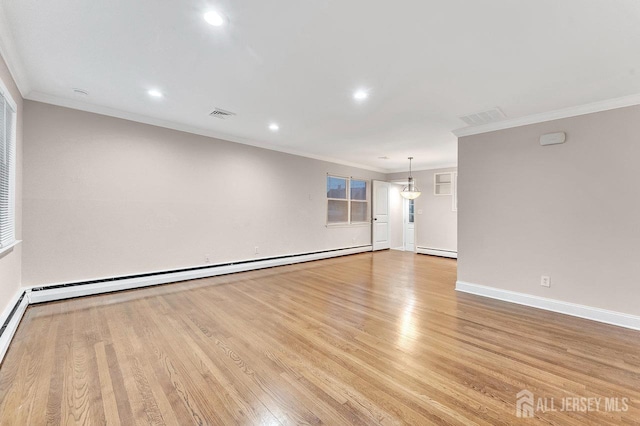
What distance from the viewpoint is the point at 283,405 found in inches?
65.4

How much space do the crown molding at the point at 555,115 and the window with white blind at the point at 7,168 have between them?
544 cm

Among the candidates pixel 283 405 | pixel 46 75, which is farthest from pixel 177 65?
pixel 283 405

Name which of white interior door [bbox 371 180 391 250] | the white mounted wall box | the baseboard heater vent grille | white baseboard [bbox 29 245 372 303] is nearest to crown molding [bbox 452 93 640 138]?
the white mounted wall box

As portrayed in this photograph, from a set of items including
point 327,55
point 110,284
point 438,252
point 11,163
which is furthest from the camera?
point 438,252

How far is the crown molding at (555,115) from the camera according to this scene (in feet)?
9.78

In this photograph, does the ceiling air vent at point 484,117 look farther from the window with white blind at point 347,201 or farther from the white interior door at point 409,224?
the white interior door at point 409,224

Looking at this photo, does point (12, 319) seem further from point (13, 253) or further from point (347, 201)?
point (347, 201)

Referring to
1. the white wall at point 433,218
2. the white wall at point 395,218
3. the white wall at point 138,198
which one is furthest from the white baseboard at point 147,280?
the white wall at point 433,218

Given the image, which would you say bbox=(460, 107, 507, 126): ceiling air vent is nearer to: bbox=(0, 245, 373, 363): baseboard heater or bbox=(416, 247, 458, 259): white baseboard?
bbox=(416, 247, 458, 259): white baseboard

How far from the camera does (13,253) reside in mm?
2861

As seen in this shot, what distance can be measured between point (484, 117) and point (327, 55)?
2.62 meters

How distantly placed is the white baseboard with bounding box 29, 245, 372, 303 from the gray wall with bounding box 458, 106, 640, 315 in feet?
11.9

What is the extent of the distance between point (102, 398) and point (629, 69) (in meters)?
5.00

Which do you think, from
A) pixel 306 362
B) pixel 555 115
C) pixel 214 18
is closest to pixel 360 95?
pixel 214 18
